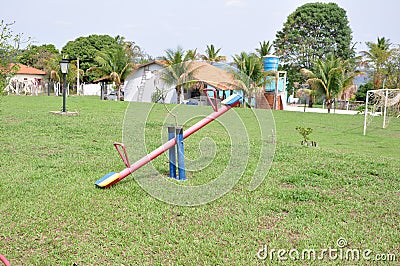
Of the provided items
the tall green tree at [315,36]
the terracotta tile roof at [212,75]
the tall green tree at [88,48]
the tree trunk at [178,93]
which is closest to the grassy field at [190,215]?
the tree trunk at [178,93]

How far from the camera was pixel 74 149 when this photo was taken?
6676 millimetres

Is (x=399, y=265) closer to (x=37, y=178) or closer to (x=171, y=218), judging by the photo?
(x=171, y=218)

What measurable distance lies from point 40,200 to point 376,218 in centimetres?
327

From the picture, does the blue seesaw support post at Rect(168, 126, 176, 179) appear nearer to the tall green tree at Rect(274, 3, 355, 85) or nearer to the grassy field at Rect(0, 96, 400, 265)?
the grassy field at Rect(0, 96, 400, 265)

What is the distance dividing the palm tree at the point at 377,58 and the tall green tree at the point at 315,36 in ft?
19.6

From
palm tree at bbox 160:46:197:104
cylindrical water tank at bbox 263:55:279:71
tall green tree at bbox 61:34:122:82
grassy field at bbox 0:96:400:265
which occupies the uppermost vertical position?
tall green tree at bbox 61:34:122:82

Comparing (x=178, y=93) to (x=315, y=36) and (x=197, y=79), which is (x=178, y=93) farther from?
(x=315, y=36)

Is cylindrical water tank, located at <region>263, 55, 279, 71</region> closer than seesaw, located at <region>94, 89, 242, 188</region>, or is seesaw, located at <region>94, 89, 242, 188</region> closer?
seesaw, located at <region>94, 89, 242, 188</region>

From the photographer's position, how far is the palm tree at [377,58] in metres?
29.0

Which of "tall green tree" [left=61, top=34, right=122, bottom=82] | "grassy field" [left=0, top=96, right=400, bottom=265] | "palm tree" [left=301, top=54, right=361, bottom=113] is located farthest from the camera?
"tall green tree" [left=61, top=34, right=122, bottom=82]

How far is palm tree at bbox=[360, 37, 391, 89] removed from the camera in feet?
95.3

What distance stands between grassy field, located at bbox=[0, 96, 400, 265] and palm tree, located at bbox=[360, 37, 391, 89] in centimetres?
2580

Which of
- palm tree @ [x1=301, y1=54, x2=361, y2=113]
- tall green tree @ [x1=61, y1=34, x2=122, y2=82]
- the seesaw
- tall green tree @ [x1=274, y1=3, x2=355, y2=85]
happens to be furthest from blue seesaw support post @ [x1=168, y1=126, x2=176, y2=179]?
tall green tree @ [x1=61, y1=34, x2=122, y2=82]

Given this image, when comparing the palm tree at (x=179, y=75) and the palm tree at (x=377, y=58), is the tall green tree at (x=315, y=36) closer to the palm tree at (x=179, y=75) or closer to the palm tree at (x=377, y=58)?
the palm tree at (x=377, y=58)
